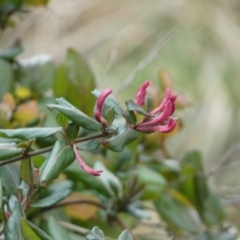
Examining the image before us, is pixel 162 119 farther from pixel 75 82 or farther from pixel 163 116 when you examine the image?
pixel 75 82

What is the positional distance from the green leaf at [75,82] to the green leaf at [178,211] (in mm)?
135

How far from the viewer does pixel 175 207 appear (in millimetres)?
611

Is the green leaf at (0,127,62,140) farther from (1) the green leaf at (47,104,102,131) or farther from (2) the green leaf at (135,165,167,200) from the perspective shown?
(2) the green leaf at (135,165,167,200)

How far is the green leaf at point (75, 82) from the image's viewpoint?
23.2 inches

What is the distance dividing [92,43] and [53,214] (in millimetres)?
1514

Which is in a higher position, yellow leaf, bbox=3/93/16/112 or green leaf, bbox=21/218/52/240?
green leaf, bbox=21/218/52/240

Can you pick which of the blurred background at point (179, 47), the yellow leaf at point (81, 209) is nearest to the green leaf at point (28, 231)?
the yellow leaf at point (81, 209)

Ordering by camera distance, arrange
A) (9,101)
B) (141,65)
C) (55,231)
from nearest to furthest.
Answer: (55,231), (9,101), (141,65)

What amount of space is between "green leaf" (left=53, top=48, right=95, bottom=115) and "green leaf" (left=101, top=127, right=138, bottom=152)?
0.25 metres

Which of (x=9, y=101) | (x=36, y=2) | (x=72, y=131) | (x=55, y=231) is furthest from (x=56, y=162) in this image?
(x=36, y=2)

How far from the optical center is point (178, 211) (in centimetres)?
61

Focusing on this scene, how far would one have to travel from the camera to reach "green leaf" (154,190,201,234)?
59 cm

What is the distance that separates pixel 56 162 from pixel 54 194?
0.08m

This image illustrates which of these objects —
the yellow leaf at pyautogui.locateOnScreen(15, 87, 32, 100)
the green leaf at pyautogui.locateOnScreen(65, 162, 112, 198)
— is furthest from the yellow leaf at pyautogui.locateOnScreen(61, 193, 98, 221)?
the yellow leaf at pyautogui.locateOnScreen(15, 87, 32, 100)
